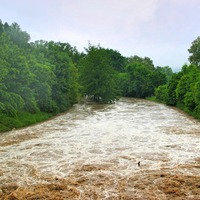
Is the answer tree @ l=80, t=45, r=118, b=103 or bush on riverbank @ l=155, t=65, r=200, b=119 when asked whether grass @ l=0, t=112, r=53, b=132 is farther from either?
tree @ l=80, t=45, r=118, b=103

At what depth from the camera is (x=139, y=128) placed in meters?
21.8

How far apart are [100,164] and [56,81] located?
21.4m

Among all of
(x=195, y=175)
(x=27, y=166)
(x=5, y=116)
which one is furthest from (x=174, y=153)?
(x=5, y=116)

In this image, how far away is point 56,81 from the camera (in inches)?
1275

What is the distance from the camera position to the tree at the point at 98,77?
160ft

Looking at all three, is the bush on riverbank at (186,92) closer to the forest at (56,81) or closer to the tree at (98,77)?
the forest at (56,81)

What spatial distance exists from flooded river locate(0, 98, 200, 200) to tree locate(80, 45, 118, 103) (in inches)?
→ 1116

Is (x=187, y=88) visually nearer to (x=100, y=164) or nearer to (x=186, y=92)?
(x=186, y=92)

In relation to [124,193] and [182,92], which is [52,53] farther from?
[124,193]

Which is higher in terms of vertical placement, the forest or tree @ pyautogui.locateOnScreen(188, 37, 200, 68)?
tree @ pyautogui.locateOnScreen(188, 37, 200, 68)

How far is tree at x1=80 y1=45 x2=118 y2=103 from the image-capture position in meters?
48.7

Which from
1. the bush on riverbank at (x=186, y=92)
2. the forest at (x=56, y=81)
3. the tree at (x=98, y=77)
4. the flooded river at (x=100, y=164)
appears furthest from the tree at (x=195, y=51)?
the flooded river at (x=100, y=164)

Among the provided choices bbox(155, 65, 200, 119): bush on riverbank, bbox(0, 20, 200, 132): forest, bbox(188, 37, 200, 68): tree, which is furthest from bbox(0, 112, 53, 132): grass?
bbox(188, 37, 200, 68): tree

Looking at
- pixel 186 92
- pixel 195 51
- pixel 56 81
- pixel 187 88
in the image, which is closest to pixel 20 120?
pixel 56 81
